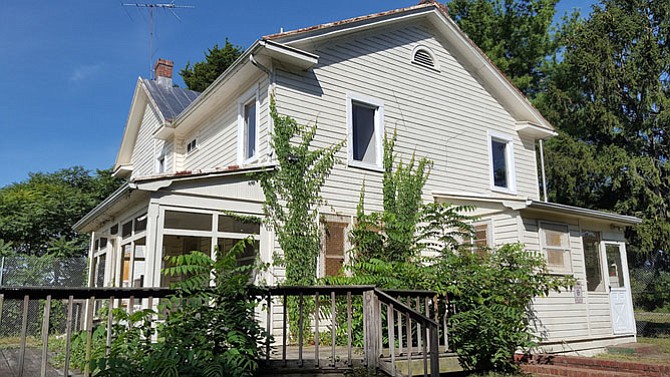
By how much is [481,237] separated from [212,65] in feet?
74.6

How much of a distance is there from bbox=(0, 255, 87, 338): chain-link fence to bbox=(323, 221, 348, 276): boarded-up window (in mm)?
6495

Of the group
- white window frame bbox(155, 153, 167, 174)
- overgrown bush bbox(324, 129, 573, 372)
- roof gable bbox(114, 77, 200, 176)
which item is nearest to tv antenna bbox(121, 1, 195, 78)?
roof gable bbox(114, 77, 200, 176)

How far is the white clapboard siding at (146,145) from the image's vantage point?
1766 cm

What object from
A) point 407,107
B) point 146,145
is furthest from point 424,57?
point 146,145

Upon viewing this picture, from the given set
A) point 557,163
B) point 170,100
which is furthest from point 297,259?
point 557,163

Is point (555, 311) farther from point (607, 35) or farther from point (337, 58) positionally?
point (607, 35)

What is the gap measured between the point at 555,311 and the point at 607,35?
14.1 m

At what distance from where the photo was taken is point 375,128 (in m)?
12.0

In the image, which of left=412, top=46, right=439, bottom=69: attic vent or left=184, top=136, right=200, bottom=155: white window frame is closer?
left=412, top=46, right=439, bottom=69: attic vent

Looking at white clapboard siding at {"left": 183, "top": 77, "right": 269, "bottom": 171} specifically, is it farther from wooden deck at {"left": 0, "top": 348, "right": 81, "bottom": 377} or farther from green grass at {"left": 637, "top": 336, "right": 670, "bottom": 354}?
green grass at {"left": 637, "top": 336, "right": 670, "bottom": 354}

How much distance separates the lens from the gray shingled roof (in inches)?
641

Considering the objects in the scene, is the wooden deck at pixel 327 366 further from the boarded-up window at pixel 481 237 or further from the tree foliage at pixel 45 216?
the tree foliage at pixel 45 216

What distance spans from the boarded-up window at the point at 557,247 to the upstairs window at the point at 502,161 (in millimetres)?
2539

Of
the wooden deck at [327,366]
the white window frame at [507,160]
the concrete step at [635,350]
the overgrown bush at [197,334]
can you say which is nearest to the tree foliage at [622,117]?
the white window frame at [507,160]
